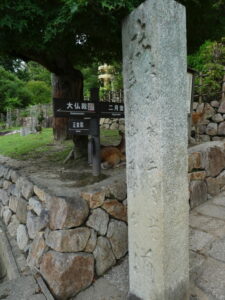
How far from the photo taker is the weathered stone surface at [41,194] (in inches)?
87.8

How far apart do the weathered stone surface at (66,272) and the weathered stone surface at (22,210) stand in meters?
0.90

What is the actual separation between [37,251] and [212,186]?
9.01ft

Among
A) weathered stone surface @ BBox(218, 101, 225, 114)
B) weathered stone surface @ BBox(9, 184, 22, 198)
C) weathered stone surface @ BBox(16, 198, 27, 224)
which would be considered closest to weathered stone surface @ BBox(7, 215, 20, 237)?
weathered stone surface @ BBox(16, 198, 27, 224)

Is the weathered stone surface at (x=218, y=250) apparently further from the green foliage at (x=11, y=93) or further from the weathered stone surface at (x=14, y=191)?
the green foliage at (x=11, y=93)

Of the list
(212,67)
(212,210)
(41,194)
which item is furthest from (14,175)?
(212,67)

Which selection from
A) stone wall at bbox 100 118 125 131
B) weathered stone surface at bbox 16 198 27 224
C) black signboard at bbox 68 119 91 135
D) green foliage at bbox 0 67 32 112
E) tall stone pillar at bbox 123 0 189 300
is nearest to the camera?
tall stone pillar at bbox 123 0 189 300

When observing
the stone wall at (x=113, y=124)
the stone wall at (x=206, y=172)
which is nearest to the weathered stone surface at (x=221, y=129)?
the stone wall at (x=206, y=172)

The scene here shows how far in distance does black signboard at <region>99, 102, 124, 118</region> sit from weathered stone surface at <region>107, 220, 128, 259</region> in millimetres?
1263

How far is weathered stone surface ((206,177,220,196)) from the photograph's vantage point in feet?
11.5

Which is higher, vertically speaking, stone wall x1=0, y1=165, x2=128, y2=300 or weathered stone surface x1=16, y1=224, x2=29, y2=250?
stone wall x1=0, y1=165, x2=128, y2=300

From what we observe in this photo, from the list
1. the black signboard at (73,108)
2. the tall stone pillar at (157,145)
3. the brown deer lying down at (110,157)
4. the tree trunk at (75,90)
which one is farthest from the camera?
the tree trunk at (75,90)

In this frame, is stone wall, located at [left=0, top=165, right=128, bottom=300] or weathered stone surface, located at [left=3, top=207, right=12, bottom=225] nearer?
stone wall, located at [left=0, top=165, right=128, bottom=300]

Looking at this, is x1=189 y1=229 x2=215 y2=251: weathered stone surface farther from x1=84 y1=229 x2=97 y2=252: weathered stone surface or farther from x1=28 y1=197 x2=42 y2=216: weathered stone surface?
x1=28 y1=197 x2=42 y2=216: weathered stone surface

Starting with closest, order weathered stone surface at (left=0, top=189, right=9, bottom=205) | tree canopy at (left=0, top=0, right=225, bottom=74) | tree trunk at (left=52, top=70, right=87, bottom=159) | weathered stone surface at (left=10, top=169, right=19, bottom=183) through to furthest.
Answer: tree canopy at (left=0, top=0, right=225, bottom=74)
weathered stone surface at (left=10, top=169, right=19, bottom=183)
tree trunk at (left=52, top=70, right=87, bottom=159)
weathered stone surface at (left=0, top=189, right=9, bottom=205)
